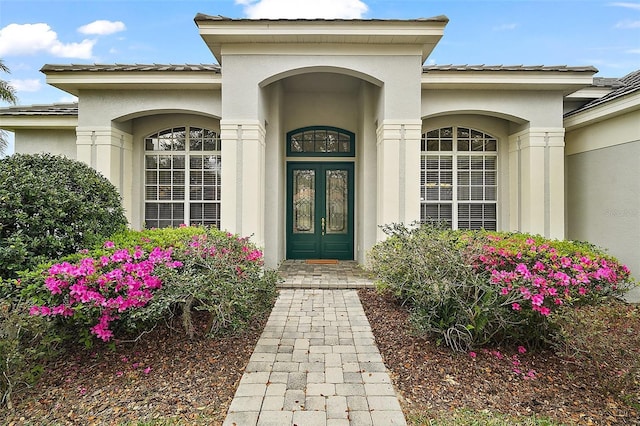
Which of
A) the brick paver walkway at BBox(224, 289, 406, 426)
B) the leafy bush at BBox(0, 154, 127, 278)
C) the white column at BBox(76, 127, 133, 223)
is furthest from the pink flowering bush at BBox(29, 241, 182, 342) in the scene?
the white column at BBox(76, 127, 133, 223)

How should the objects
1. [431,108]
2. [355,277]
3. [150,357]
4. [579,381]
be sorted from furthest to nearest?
[431,108], [355,277], [150,357], [579,381]

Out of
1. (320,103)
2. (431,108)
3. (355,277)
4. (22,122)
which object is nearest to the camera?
(355,277)

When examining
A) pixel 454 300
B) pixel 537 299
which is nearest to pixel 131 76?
pixel 454 300

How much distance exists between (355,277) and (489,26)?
33.2 feet

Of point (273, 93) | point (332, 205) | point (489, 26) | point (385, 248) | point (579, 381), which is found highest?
point (489, 26)

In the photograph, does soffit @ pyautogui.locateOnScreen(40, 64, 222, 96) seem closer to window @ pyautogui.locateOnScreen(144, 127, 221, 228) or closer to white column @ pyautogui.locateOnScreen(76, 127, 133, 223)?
white column @ pyautogui.locateOnScreen(76, 127, 133, 223)

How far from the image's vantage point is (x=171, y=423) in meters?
2.59

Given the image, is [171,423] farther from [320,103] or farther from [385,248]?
[320,103]

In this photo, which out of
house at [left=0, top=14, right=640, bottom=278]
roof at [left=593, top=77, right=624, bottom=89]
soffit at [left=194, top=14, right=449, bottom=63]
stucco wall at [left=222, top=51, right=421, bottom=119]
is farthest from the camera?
roof at [left=593, top=77, right=624, bottom=89]

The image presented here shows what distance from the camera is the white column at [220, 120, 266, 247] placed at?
704 cm

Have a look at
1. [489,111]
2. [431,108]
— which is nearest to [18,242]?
[431,108]

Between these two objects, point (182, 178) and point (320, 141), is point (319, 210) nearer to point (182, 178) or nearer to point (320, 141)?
point (320, 141)

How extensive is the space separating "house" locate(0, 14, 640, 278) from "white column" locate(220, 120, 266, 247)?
29 millimetres

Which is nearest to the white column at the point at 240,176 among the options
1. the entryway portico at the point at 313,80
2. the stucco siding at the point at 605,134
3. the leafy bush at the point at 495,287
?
the entryway portico at the point at 313,80
